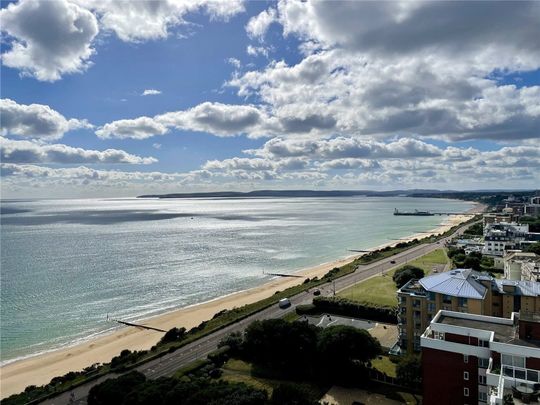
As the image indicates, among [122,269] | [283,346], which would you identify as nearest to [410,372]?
[283,346]

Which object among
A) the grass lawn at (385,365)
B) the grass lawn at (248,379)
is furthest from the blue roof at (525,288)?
the grass lawn at (248,379)

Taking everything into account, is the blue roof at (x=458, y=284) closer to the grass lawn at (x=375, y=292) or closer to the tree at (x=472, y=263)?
the grass lawn at (x=375, y=292)

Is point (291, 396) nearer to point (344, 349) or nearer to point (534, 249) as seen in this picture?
point (344, 349)

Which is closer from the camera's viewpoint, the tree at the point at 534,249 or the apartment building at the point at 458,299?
the apartment building at the point at 458,299

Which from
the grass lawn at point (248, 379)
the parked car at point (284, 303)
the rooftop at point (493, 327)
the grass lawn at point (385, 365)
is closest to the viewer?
the rooftop at point (493, 327)

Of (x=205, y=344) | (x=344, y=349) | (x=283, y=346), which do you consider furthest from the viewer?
(x=205, y=344)

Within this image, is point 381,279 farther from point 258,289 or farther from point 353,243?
point 353,243

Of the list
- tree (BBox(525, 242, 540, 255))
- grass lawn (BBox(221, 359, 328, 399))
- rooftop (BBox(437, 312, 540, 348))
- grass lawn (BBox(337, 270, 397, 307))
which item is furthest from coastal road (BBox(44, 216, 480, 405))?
tree (BBox(525, 242, 540, 255))

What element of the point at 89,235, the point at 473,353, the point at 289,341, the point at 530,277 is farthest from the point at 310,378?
the point at 89,235
